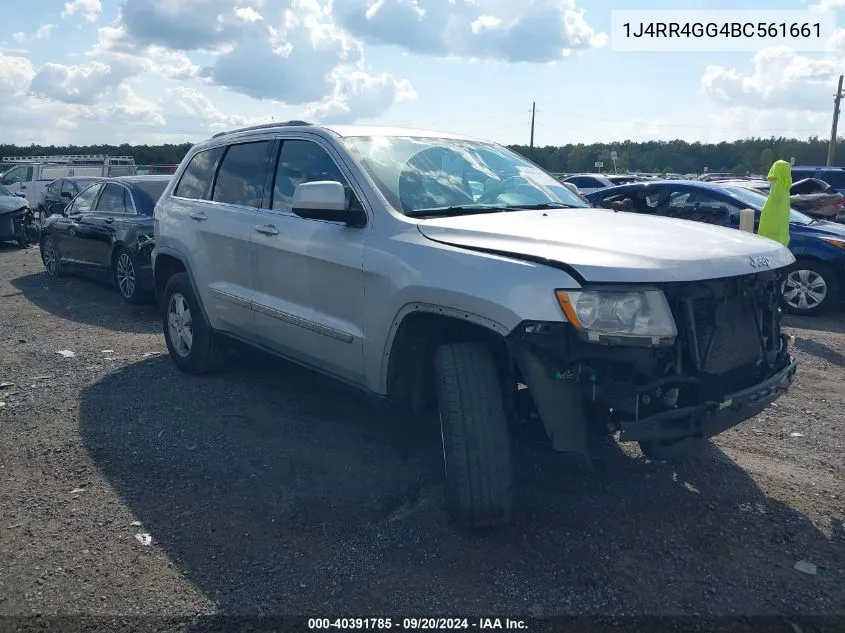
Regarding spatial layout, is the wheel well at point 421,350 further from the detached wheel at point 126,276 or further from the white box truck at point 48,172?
the white box truck at point 48,172

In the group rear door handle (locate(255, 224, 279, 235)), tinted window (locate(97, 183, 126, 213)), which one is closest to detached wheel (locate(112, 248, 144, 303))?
tinted window (locate(97, 183, 126, 213))

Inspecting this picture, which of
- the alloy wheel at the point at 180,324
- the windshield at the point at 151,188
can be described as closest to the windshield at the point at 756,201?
the alloy wheel at the point at 180,324

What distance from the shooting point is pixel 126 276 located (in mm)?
9562

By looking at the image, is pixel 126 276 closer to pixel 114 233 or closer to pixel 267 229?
pixel 114 233

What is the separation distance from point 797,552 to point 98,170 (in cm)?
2254

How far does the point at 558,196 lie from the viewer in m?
4.89

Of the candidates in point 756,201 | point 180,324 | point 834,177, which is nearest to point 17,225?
point 180,324

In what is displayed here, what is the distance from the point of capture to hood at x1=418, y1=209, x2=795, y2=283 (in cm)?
325

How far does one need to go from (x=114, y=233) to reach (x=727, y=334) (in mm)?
8235

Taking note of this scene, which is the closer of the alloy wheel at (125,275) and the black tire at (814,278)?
the black tire at (814,278)

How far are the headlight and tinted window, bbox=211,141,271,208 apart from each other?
8.77 ft

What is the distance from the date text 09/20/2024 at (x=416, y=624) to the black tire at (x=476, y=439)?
23.1 inches

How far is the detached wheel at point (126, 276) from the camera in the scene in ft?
30.6

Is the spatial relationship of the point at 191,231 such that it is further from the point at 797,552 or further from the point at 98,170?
the point at 98,170
